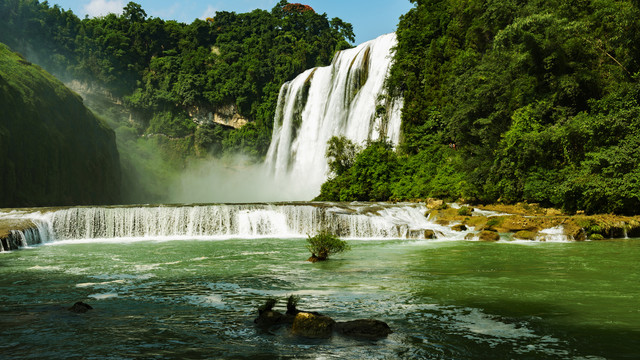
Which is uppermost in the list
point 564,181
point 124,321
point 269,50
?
point 269,50

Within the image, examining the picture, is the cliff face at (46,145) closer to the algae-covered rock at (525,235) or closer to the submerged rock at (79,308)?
the submerged rock at (79,308)

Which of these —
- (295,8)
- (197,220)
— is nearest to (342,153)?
(197,220)

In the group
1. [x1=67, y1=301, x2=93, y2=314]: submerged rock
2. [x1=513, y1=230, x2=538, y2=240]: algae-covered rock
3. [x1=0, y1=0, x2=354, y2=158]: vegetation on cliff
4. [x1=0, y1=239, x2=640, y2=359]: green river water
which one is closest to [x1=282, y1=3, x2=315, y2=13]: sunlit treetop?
[x1=0, y1=0, x2=354, y2=158]: vegetation on cliff

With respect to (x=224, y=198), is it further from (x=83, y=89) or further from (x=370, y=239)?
(x=370, y=239)

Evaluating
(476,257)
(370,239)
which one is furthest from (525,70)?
(476,257)

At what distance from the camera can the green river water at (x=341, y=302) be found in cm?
577

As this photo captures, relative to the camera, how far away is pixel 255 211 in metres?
23.6

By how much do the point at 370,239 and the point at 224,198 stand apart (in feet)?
132

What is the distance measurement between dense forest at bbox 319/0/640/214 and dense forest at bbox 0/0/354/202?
97.7 feet

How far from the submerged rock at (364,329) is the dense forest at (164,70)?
55992mm

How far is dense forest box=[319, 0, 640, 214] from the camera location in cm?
1970

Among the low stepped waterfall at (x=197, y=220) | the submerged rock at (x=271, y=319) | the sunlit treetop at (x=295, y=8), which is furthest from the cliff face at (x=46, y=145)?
the sunlit treetop at (x=295, y=8)

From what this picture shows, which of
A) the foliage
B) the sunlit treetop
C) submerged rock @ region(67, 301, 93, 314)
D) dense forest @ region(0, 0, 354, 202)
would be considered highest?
the sunlit treetop

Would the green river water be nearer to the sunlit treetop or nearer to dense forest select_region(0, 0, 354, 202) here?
dense forest select_region(0, 0, 354, 202)
